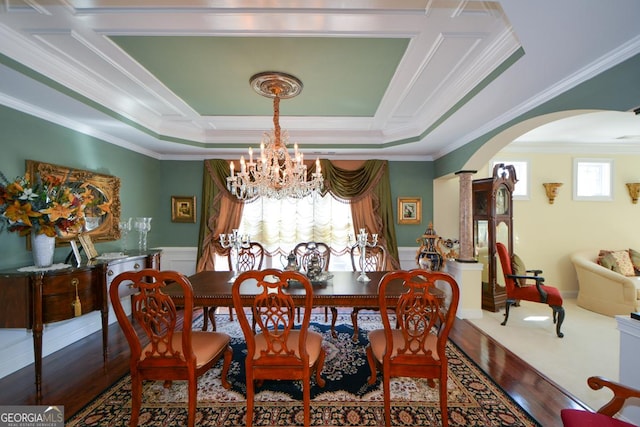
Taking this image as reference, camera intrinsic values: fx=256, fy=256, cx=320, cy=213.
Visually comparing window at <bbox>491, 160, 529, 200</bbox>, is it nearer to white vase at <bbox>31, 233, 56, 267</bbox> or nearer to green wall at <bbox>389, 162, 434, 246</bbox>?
green wall at <bbox>389, 162, 434, 246</bbox>

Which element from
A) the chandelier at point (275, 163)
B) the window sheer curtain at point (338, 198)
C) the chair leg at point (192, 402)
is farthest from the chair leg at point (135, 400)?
the window sheer curtain at point (338, 198)

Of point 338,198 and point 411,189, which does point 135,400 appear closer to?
point 338,198

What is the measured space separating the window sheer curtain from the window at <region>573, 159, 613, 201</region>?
3.46 m

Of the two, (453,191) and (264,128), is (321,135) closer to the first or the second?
(264,128)

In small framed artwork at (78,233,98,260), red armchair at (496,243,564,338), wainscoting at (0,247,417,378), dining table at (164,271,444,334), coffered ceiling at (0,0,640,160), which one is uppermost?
coffered ceiling at (0,0,640,160)

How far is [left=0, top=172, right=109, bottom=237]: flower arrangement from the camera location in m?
2.15

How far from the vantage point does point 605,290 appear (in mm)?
3789

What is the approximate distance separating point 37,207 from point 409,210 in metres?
4.73

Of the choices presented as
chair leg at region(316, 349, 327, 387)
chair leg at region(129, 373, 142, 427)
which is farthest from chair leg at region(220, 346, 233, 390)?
chair leg at region(316, 349, 327, 387)

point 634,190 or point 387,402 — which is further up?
point 634,190

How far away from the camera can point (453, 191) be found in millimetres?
4684

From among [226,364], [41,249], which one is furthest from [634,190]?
[41,249]

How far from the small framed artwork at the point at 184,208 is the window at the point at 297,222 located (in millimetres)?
893

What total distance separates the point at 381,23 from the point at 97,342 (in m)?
4.25
